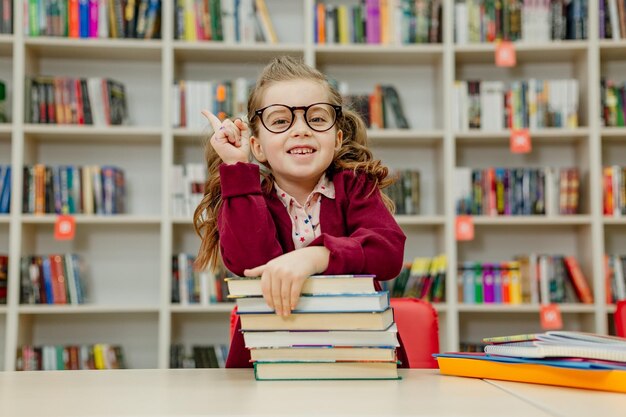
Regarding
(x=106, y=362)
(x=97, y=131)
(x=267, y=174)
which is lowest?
(x=106, y=362)

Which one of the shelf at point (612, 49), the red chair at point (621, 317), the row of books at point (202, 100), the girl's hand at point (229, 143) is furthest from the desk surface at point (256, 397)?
the shelf at point (612, 49)

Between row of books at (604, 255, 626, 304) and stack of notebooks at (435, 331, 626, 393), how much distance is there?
2.51 metres

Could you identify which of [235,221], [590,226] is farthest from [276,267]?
[590,226]

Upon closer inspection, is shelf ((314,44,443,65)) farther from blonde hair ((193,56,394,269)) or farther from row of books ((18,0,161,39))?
blonde hair ((193,56,394,269))

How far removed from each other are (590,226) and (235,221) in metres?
2.55

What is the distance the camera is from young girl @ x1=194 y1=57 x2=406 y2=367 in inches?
48.9

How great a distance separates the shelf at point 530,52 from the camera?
11.2 ft

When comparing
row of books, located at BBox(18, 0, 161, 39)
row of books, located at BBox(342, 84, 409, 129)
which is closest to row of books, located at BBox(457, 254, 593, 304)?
row of books, located at BBox(342, 84, 409, 129)

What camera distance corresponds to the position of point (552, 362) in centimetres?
93

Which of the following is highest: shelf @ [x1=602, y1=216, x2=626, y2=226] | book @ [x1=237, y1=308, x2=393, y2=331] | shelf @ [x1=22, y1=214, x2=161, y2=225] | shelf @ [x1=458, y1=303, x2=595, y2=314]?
shelf @ [x1=22, y1=214, x2=161, y2=225]

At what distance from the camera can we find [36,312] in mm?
3311

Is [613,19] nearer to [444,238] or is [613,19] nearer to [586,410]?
[444,238]

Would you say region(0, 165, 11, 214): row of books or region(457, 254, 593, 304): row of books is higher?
region(0, 165, 11, 214): row of books

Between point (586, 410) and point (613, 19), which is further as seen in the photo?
point (613, 19)
